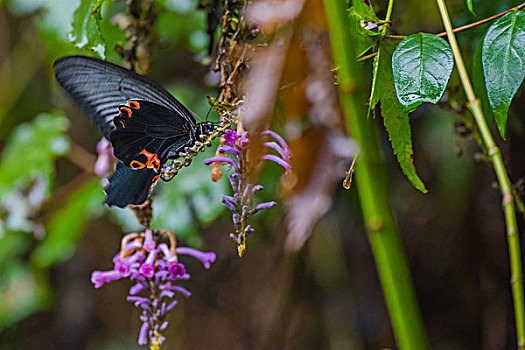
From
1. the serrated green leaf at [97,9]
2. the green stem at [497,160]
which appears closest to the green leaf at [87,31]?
the serrated green leaf at [97,9]

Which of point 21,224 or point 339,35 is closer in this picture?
point 339,35

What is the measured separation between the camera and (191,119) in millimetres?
556

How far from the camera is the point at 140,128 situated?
56 cm

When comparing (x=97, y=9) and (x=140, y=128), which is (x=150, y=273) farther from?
(x=97, y=9)

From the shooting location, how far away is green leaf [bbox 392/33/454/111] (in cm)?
42

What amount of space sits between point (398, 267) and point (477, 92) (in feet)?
0.57

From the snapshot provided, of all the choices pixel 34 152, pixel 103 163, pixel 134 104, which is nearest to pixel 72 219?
pixel 34 152

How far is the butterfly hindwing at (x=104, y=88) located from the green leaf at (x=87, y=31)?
31 mm

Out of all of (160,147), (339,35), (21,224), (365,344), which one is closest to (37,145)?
(21,224)

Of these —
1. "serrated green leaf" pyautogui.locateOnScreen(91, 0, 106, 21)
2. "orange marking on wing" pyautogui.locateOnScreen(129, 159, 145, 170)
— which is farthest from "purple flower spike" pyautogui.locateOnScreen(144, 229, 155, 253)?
"serrated green leaf" pyautogui.locateOnScreen(91, 0, 106, 21)

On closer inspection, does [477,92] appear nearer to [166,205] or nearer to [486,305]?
[166,205]

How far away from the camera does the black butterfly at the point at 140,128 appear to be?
549 millimetres

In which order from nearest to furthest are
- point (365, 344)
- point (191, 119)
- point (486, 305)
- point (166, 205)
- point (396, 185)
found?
point (191, 119) → point (166, 205) → point (486, 305) → point (396, 185) → point (365, 344)

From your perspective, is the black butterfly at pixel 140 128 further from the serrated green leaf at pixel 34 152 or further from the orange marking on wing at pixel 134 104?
the serrated green leaf at pixel 34 152
